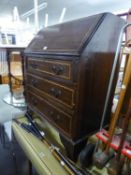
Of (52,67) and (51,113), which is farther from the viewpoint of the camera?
(51,113)

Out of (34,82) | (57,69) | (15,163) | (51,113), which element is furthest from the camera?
(15,163)

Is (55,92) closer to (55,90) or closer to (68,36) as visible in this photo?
(55,90)

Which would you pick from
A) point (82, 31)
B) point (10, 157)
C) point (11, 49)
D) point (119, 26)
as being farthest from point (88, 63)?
point (10, 157)

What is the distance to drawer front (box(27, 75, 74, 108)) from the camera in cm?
86

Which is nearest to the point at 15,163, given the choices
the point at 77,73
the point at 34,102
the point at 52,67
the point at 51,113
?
the point at 34,102

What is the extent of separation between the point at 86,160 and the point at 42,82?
575 millimetres

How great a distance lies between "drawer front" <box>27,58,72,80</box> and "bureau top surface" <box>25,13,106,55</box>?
0.21 feet

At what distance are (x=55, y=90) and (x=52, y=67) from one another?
144 mm

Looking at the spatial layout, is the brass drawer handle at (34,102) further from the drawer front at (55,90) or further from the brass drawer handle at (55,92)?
the brass drawer handle at (55,92)

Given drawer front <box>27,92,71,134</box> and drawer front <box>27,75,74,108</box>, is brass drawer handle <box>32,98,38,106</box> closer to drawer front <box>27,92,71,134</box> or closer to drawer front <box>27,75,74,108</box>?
drawer front <box>27,92,71,134</box>

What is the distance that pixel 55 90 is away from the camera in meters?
0.96

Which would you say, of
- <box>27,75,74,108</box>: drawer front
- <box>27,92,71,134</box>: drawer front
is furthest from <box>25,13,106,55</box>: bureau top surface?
<box>27,92,71,134</box>: drawer front

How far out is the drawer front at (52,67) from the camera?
0.84 m

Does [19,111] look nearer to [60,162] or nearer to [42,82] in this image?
[42,82]
